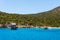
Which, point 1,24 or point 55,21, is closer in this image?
point 1,24

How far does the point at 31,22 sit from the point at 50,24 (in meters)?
14.2

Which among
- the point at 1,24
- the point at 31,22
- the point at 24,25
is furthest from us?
the point at 31,22

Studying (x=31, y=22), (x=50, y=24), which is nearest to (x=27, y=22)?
(x=31, y=22)

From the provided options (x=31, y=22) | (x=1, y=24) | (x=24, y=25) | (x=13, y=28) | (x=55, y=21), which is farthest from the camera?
(x=55, y=21)

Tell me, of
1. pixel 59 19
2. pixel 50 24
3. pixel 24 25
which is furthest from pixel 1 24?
pixel 59 19

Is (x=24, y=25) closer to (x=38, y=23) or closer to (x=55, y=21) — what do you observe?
(x=38, y=23)

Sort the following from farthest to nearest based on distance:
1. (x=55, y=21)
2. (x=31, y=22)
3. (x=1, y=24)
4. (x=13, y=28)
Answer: (x=55, y=21)
(x=31, y=22)
(x=1, y=24)
(x=13, y=28)

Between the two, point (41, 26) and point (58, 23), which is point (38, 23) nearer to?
point (41, 26)

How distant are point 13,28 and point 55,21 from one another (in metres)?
47.9

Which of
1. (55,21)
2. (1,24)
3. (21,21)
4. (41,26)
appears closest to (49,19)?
(55,21)

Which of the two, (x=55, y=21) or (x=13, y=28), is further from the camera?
(x=55, y=21)

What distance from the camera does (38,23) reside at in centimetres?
13500

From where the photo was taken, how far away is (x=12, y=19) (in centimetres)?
13275

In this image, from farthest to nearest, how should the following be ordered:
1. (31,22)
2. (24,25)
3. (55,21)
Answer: (55,21) < (31,22) < (24,25)
